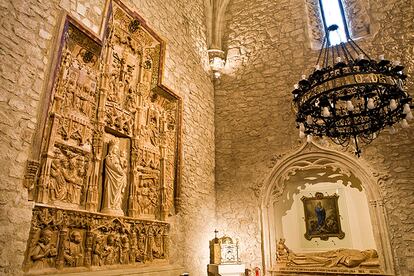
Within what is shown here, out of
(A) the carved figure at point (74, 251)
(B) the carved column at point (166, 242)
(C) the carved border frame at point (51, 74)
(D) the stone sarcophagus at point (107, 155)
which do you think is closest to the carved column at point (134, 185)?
(D) the stone sarcophagus at point (107, 155)

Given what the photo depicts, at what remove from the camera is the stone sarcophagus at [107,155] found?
3256 mm

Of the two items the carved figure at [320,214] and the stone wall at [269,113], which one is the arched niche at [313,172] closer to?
the stone wall at [269,113]

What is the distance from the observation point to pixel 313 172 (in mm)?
6758

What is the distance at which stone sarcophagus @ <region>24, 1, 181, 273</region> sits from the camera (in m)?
3.26

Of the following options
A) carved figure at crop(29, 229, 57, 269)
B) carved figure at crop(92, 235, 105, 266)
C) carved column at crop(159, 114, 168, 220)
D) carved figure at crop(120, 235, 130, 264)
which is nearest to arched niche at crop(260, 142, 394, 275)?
carved column at crop(159, 114, 168, 220)

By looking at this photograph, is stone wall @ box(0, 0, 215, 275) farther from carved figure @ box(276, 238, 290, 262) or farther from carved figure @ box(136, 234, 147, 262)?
carved figure @ box(276, 238, 290, 262)

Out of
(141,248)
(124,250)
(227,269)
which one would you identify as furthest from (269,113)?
(124,250)

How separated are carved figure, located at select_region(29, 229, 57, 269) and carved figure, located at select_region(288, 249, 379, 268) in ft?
14.3

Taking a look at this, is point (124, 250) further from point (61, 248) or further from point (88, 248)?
point (61, 248)

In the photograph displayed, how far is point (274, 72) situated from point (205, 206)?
3367mm

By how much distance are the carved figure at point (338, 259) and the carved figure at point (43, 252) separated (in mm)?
4360

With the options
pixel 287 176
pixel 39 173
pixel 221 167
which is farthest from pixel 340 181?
pixel 39 173

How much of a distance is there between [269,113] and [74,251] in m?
4.73

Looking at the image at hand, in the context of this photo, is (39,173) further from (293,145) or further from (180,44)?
(293,145)
